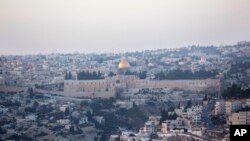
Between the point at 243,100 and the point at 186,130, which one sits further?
the point at 243,100

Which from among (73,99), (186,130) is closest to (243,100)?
(186,130)

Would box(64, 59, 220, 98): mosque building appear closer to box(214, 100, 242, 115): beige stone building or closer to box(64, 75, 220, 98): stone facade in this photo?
box(64, 75, 220, 98): stone facade

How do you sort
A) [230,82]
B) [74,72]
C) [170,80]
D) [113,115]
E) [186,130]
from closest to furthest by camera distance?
[186,130] → [113,115] → [230,82] → [170,80] → [74,72]

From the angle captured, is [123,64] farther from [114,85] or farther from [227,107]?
[227,107]

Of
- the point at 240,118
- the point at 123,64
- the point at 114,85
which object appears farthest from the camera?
the point at 123,64

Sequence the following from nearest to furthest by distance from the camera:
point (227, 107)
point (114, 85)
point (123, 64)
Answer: point (227, 107)
point (114, 85)
point (123, 64)

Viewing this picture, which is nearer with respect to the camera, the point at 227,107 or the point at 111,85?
the point at 227,107

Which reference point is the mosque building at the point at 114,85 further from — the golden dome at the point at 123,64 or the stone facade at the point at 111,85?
the golden dome at the point at 123,64

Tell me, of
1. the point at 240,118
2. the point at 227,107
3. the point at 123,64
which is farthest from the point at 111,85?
the point at 240,118

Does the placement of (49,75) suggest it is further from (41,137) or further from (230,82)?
(41,137)
